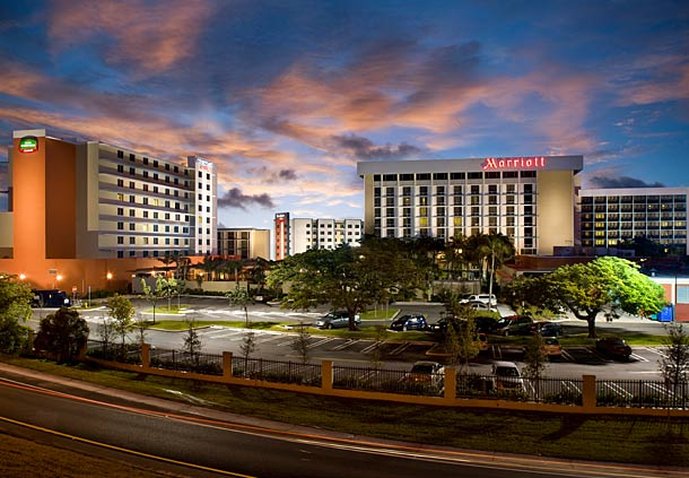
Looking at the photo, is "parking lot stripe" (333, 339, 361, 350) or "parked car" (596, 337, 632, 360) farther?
"parking lot stripe" (333, 339, 361, 350)

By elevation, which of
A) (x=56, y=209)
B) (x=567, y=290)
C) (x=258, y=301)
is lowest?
(x=258, y=301)

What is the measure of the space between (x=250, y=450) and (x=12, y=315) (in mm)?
28372

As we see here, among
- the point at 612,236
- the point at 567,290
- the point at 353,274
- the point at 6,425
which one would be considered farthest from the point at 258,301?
the point at 612,236

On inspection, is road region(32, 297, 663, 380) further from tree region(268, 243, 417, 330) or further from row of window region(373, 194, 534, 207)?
row of window region(373, 194, 534, 207)

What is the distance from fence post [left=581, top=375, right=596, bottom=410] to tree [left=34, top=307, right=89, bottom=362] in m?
30.1

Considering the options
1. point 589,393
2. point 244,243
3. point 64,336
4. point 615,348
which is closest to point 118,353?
point 64,336

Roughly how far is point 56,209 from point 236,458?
80.4 meters

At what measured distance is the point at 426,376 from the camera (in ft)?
86.3

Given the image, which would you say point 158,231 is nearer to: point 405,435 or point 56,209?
point 56,209

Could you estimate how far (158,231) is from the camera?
105062mm

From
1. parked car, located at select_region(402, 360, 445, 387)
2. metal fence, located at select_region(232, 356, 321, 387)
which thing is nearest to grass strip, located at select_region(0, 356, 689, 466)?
metal fence, located at select_region(232, 356, 321, 387)

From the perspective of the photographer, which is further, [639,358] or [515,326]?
[515,326]

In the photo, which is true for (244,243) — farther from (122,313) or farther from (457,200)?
(122,313)

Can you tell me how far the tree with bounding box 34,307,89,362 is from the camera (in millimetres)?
34531
